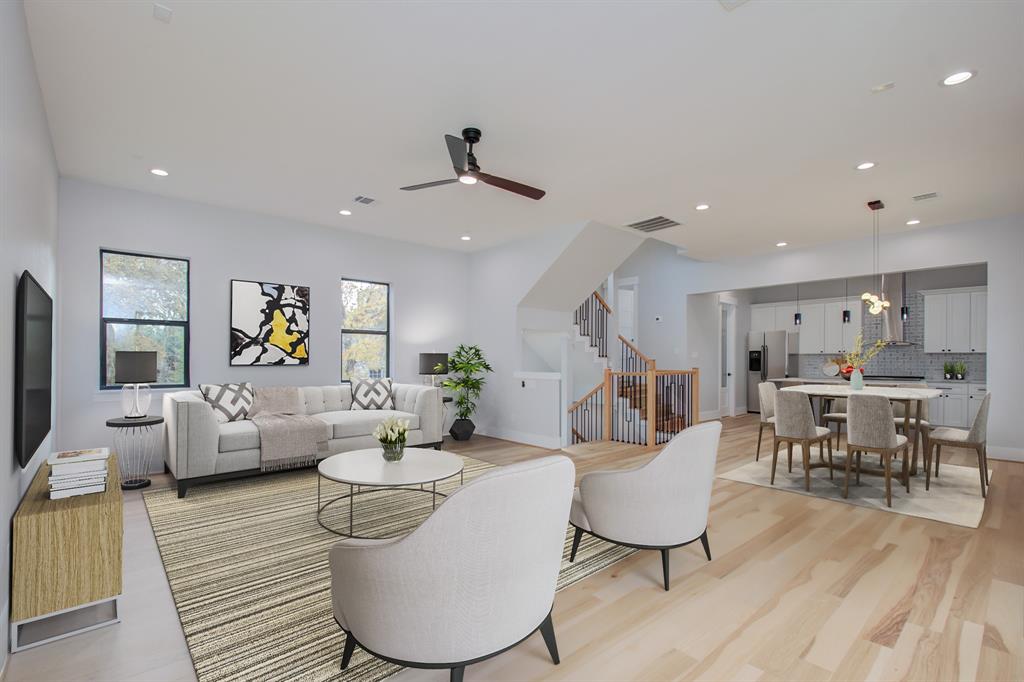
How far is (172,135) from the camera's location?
371cm

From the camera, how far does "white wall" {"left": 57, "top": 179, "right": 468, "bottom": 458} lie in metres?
4.71

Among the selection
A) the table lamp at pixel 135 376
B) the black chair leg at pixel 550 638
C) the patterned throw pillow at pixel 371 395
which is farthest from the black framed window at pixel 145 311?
the black chair leg at pixel 550 638

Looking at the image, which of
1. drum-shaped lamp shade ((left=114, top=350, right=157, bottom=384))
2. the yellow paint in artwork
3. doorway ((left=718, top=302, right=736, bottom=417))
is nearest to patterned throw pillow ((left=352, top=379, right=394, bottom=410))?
the yellow paint in artwork

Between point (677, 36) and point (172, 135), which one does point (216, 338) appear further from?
point (677, 36)

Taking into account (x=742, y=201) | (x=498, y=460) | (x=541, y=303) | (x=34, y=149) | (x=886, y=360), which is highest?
(x=742, y=201)

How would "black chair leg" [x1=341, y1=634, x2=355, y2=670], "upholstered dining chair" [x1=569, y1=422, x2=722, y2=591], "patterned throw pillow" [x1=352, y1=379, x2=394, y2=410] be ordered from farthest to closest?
"patterned throw pillow" [x1=352, y1=379, x2=394, y2=410] → "upholstered dining chair" [x1=569, y1=422, x2=722, y2=591] → "black chair leg" [x1=341, y1=634, x2=355, y2=670]

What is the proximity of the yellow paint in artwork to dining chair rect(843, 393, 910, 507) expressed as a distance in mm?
5825

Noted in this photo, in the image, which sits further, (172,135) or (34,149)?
(172,135)

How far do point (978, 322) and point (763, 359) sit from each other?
319 centimetres

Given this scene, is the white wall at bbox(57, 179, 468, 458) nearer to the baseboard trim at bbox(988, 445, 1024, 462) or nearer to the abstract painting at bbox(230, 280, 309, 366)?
the abstract painting at bbox(230, 280, 309, 366)

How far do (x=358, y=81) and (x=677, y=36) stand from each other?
179 centimetres

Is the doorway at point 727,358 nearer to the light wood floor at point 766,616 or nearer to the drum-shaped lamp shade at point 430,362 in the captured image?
the drum-shaped lamp shade at point 430,362

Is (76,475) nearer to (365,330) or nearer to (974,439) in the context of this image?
(365,330)

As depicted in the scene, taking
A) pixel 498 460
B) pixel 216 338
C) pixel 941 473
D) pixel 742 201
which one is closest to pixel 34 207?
pixel 216 338
